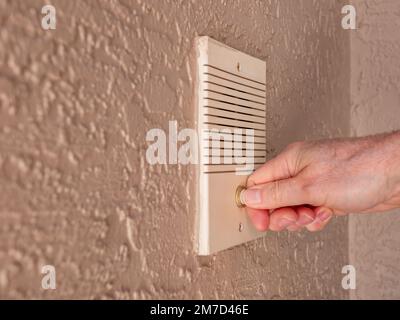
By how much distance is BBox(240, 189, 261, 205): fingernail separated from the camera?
1.51 feet

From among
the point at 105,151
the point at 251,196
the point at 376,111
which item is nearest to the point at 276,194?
the point at 251,196

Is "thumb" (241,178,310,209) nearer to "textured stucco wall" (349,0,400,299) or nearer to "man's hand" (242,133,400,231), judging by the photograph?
"man's hand" (242,133,400,231)

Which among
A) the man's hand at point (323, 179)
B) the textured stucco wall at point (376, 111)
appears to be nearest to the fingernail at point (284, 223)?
the man's hand at point (323, 179)

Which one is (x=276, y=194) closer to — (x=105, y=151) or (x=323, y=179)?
(x=323, y=179)

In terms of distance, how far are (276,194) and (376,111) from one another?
448 millimetres

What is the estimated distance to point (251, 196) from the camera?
459 millimetres

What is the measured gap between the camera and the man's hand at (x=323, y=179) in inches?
18.3

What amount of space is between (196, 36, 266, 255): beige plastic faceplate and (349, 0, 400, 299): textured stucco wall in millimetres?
390

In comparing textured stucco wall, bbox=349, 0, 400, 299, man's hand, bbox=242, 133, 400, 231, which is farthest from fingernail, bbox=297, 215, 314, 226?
textured stucco wall, bbox=349, 0, 400, 299

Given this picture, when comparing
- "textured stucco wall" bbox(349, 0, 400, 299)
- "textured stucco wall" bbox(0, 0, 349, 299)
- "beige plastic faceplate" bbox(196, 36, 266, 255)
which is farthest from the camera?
"textured stucco wall" bbox(349, 0, 400, 299)

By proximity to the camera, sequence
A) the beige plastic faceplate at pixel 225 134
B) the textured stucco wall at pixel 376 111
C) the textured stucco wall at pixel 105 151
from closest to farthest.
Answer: the textured stucco wall at pixel 105 151
the beige plastic faceplate at pixel 225 134
the textured stucco wall at pixel 376 111

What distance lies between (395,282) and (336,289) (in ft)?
0.44

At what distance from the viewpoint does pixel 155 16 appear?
354 mm

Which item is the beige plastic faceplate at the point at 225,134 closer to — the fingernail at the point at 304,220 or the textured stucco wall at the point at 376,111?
the fingernail at the point at 304,220
